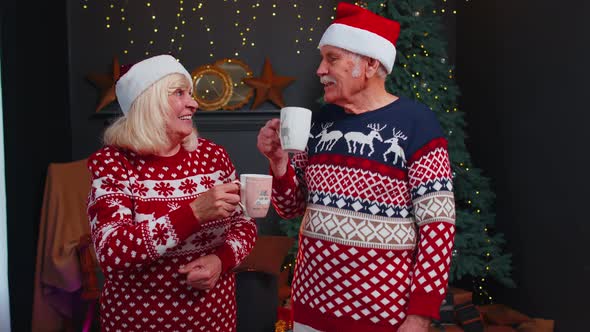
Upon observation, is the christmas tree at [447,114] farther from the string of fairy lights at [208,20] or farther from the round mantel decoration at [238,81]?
the round mantel decoration at [238,81]

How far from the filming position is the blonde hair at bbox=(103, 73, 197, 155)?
1.65m

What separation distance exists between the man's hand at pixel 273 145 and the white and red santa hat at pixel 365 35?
333mm

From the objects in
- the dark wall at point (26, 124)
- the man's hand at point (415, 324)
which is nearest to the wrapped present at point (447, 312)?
the man's hand at point (415, 324)

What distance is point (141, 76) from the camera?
172 centimetres

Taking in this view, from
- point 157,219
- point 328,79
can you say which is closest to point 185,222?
point 157,219

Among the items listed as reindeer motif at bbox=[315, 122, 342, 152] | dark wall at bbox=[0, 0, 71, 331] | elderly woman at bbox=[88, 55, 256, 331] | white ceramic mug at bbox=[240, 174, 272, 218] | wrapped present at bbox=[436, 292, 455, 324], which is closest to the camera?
white ceramic mug at bbox=[240, 174, 272, 218]

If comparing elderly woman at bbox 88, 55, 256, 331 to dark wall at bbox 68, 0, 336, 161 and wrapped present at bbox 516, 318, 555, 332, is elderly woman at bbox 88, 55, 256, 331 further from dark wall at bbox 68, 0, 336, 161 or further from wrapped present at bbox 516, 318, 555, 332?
dark wall at bbox 68, 0, 336, 161

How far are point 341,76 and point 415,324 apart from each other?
73 cm

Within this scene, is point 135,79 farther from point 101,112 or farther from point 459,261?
point 101,112

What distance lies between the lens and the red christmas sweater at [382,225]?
4.85 feet

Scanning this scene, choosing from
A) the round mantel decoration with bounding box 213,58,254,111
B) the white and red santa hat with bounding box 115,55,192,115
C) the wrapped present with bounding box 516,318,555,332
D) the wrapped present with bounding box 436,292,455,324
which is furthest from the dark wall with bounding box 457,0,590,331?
the white and red santa hat with bounding box 115,55,192,115

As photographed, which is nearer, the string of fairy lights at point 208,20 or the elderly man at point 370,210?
the elderly man at point 370,210

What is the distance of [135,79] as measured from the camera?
173 centimetres

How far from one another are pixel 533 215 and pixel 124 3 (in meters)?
3.56
